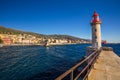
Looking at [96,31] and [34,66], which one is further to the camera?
[34,66]

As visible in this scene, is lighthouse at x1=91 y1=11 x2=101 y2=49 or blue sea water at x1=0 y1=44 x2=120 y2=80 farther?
lighthouse at x1=91 y1=11 x2=101 y2=49

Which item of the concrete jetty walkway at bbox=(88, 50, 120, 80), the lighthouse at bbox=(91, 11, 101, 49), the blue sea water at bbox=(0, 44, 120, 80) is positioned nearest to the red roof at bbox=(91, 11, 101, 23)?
the lighthouse at bbox=(91, 11, 101, 49)

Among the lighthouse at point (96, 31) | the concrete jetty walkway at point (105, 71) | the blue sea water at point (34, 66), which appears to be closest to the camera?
the concrete jetty walkway at point (105, 71)

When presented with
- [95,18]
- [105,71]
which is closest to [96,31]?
[95,18]

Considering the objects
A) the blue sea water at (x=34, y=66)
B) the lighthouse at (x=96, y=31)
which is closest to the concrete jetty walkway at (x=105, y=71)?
the blue sea water at (x=34, y=66)

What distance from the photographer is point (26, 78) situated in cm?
1638

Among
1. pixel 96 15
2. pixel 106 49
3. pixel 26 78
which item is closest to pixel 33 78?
pixel 26 78

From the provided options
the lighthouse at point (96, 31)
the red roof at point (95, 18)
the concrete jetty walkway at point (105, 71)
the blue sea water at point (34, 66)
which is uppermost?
the red roof at point (95, 18)

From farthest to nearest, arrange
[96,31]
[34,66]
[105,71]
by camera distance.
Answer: [34,66] → [96,31] → [105,71]

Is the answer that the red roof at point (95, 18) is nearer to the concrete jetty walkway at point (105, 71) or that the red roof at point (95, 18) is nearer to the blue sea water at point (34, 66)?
the blue sea water at point (34, 66)

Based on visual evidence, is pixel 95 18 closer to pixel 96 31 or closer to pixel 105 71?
pixel 96 31

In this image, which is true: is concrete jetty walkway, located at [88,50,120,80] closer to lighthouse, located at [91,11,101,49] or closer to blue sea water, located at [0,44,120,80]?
blue sea water, located at [0,44,120,80]

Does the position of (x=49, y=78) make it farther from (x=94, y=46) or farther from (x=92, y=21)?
(x=92, y=21)

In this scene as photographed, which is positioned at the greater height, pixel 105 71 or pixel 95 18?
pixel 95 18
